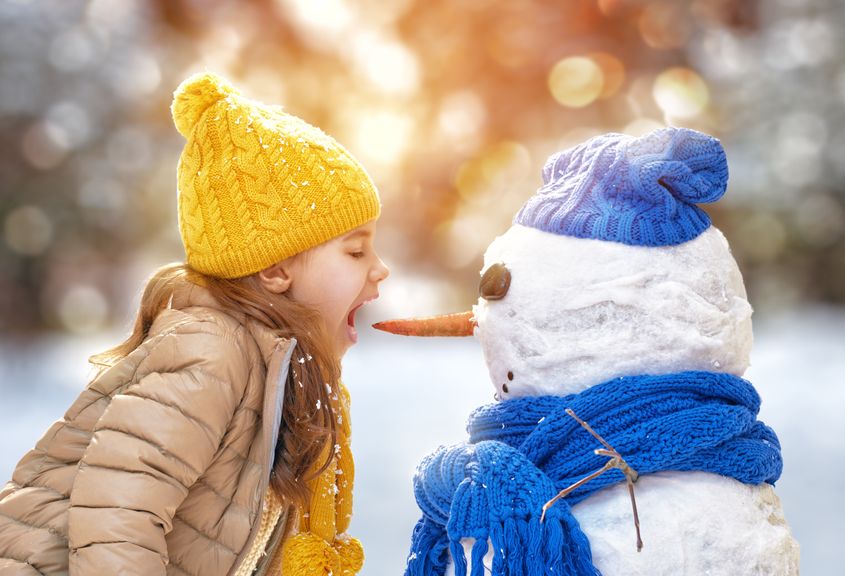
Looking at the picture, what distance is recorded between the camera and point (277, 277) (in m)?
1.45

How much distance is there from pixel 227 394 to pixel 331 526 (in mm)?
324

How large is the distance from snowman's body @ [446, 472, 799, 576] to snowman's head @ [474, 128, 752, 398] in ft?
0.52

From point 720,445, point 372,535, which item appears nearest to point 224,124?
point 720,445

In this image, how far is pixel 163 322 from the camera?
136 centimetres

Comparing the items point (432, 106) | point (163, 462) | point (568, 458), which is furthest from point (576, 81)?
point (163, 462)

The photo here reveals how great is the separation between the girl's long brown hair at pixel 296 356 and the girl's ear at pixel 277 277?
0.04 feet

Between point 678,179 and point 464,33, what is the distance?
12.2ft

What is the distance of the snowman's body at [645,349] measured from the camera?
1152 mm

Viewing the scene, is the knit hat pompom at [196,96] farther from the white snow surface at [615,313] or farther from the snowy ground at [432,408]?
the snowy ground at [432,408]

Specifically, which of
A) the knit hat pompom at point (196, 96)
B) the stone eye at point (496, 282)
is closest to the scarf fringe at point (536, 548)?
the stone eye at point (496, 282)

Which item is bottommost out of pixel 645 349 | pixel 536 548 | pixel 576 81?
pixel 536 548

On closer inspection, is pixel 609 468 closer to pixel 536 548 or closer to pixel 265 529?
pixel 536 548

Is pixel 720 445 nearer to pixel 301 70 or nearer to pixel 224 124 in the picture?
pixel 224 124

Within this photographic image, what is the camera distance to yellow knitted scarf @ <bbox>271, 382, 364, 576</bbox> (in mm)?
1390
